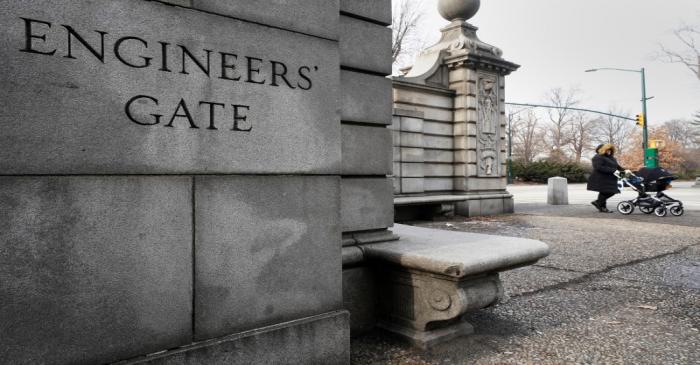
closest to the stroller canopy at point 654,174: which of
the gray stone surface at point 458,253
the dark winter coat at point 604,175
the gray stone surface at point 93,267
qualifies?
the dark winter coat at point 604,175

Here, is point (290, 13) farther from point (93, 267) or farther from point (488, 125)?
point (488, 125)

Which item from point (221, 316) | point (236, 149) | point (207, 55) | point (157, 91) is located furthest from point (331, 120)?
point (221, 316)

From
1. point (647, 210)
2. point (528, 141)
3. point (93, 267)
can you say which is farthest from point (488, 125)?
point (528, 141)

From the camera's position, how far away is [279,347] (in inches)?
107

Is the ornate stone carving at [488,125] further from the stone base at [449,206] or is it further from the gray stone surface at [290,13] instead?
the gray stone surface at [290,13]

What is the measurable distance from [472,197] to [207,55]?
1160 cm

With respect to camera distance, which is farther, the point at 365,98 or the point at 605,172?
the point at 605,172

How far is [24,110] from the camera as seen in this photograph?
6.64 feet

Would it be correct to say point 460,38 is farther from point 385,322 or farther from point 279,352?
point 279,352

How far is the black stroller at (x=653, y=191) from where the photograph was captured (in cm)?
1291

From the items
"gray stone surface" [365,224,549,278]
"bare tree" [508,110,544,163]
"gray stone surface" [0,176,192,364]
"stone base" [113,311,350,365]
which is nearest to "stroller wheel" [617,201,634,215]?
"gray stone surface" [365,224,549,278]

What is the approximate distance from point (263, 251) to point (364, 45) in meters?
1.90

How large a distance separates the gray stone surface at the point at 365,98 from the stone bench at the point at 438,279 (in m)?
1.05

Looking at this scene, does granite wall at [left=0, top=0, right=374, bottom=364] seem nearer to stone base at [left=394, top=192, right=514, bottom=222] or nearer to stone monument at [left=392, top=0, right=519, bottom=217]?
stone base at [left=394, top=192, right=514, bottom=222]
